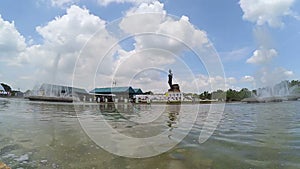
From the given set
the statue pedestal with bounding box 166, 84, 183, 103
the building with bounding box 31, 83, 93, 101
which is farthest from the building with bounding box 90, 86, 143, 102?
the statue pedestal with bounding box 166, 84, 183, 103

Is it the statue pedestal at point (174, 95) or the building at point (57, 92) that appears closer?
the building at point (57, 92)

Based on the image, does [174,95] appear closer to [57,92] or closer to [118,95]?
[118,95]

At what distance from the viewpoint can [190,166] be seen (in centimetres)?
614

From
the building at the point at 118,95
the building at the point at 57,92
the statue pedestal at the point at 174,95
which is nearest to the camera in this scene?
the building at the point at 57,92

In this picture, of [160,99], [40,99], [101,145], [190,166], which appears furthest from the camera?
[160,99]

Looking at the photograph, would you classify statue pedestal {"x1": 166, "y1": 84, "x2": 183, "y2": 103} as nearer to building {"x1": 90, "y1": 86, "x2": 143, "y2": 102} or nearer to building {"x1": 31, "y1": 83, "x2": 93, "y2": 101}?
building {"x1": 90, "y1": 86, "x2": 143, "y2": 102}

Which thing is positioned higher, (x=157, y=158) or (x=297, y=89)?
(x=297, y=89)

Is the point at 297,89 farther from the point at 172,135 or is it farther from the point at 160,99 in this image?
the point at 172,135

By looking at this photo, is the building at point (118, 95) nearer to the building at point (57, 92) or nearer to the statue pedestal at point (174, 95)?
the building at point (57, 92)

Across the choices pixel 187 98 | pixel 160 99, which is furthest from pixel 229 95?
pixel 160 99

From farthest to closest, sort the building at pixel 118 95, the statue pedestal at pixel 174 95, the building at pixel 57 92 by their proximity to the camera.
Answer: the statue pedestal at pixel 174 95 → the building at pixel 118 95 → the building at pixel 57 92

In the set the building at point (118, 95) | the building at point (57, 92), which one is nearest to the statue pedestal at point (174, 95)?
the building at point (118, 95)

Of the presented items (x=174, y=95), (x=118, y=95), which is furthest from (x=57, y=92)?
(x=174, y=95)

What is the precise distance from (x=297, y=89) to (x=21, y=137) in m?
91.6
